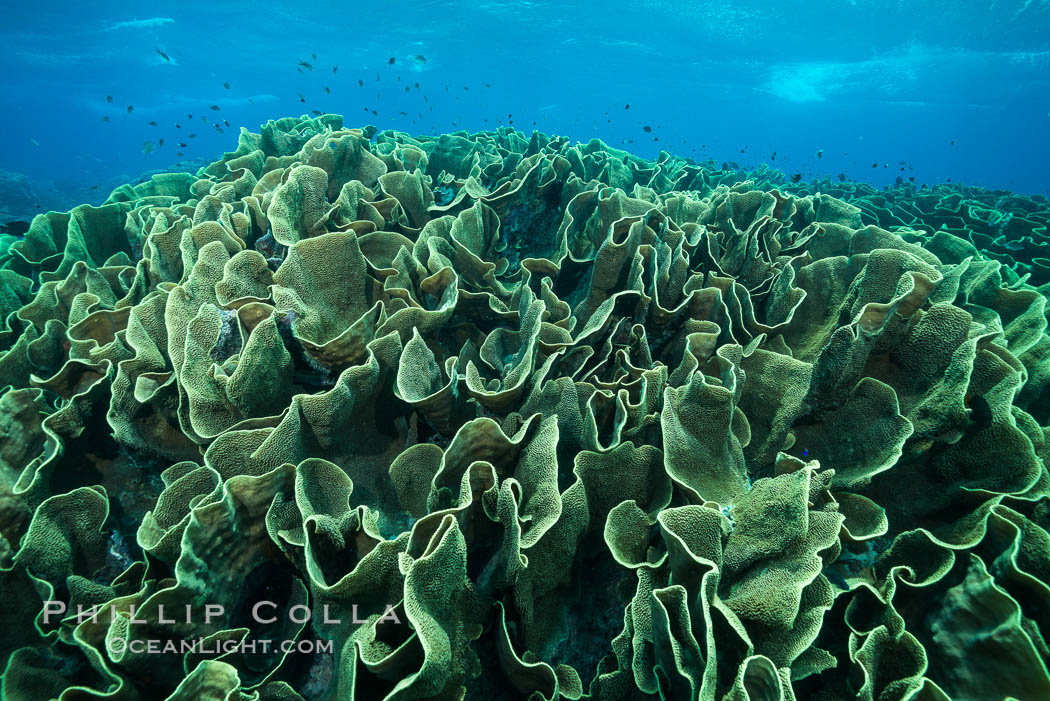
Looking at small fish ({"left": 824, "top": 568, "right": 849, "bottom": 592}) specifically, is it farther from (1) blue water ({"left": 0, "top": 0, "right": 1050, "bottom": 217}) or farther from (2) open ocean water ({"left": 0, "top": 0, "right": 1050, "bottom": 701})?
(1) blue water ({"left": 0, "top": 0, "right": 1050, "bottom": 217})

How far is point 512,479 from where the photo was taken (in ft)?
5.64

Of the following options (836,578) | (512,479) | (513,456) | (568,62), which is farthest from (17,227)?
(568,62)

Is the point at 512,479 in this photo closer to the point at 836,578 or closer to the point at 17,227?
the point at 836,578

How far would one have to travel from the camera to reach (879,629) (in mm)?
1510

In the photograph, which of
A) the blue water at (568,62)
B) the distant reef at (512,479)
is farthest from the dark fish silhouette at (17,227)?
the blue water at (568,62)

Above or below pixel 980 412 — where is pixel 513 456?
below

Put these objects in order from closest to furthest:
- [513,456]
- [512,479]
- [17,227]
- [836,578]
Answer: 1. [512,479]
2. [836,578]
3. [513,456]
4. [17,227]

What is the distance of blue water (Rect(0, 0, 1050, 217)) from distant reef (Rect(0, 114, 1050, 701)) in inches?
631

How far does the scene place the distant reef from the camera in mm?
1511

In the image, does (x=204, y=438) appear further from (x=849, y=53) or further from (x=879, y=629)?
(x=849, y=53)

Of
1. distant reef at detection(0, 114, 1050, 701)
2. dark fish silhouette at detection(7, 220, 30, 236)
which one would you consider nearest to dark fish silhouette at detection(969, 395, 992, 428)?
distant reef at detection(0, 114, 1050, 701)

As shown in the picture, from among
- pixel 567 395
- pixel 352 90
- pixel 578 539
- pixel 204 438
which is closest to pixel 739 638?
pixel 578 539

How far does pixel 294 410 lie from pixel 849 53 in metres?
83.1

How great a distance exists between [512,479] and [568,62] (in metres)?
101
